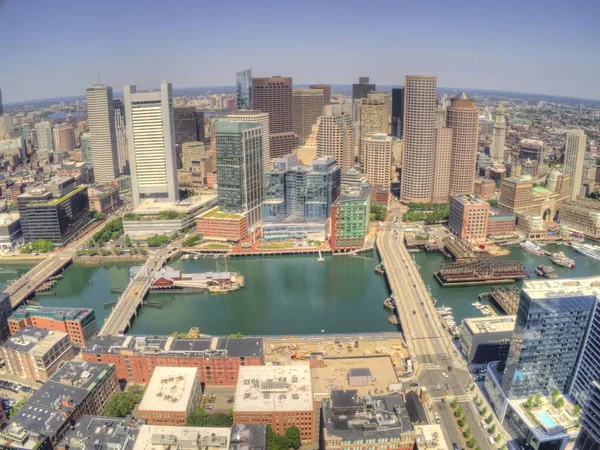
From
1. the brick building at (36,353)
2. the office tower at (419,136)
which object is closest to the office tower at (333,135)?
the office tower at (419,136)

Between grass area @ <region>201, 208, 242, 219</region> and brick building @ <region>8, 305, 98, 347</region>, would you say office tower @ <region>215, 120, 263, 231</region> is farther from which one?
brick building @ <region>8, 305, 98, 347</region>

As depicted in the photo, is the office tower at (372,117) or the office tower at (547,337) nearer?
the office tower at (547,337)

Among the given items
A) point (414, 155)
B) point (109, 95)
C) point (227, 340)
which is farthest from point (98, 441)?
point (109, 95)

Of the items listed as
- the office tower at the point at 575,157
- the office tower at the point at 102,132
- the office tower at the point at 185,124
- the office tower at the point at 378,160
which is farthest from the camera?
the office tower at the point at 185,124

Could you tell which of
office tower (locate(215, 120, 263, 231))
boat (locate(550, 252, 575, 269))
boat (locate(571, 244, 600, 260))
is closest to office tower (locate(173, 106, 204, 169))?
office tower (locate(215, 120, 263, 231))

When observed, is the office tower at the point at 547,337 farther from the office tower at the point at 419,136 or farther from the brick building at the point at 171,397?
the office tower at the point at 419,136

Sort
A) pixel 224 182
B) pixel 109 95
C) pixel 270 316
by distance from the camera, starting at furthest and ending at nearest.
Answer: pixel 109 95, pixel 224 182, pixel 270 316

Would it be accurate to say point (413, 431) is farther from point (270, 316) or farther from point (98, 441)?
point (270, 316)
